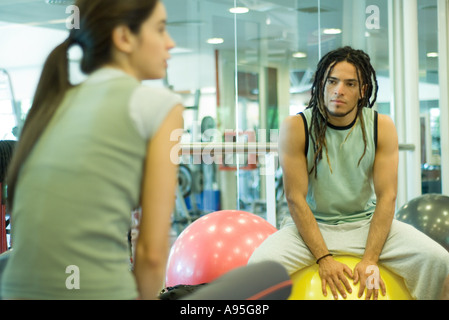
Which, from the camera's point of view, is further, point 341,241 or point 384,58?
point 384,58

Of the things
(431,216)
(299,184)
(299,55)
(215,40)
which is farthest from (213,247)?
(299,55)

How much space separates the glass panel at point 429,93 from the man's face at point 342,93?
2798 millimetres

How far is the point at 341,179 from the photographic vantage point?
2.03m

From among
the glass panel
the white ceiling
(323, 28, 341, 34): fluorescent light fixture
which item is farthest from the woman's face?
(323, 28, 341, 34): fluorescent light fixture

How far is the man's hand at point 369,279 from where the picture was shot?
1.81 m

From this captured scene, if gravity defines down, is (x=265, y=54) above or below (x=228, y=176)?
above

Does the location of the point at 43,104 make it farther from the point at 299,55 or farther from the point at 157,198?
the point at 299,55

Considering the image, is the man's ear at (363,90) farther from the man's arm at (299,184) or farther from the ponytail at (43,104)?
the ponytail at (43,104)

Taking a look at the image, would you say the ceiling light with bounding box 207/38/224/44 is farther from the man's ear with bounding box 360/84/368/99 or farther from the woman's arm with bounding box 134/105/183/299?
the woman's arm with bounding box 134/105/183/299

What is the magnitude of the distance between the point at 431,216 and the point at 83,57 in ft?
7.33

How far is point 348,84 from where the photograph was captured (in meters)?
2.05

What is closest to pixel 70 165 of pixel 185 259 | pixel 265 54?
pixel 185 259

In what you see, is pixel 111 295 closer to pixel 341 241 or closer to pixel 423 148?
pixel 341 241
